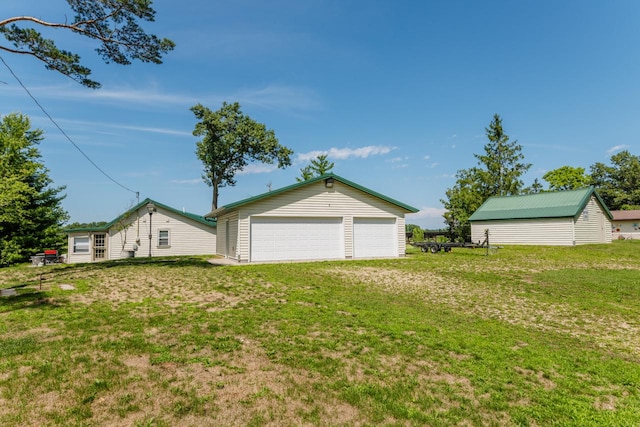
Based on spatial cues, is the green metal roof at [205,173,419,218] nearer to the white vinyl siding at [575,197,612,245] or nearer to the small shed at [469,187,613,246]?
the small shed at [469,187,613,246]

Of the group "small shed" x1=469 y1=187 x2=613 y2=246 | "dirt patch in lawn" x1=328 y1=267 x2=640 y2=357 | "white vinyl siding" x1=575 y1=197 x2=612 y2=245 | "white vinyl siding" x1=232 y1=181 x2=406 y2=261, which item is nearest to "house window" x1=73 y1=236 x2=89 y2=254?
"white vinyl siding" x1=232 y1=181 x2=406 y2=261

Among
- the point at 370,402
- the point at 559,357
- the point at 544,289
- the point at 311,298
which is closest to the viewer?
the point at 370,402

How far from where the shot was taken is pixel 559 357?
5449mm

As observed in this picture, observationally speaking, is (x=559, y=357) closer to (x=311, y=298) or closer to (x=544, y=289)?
(x=311, y=298)

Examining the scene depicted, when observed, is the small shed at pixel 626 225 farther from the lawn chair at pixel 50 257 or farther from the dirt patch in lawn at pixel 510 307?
the lawn chair at pixel 50 257

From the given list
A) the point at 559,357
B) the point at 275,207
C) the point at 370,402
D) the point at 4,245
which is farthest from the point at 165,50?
the point at 4,245

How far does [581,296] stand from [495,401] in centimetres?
813

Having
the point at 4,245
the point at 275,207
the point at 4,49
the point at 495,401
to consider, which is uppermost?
the point at 4,49

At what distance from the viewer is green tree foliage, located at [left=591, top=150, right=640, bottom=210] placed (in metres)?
55.5

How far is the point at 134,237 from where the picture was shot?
84.1 feet

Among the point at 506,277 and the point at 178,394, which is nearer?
the point at 178,394

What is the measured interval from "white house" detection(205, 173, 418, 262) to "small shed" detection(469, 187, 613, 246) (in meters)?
13.7

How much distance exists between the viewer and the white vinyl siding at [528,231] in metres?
25.7

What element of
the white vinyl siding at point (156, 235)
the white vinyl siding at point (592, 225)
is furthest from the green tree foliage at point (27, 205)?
the white vinyl siding at point (592, 225)
